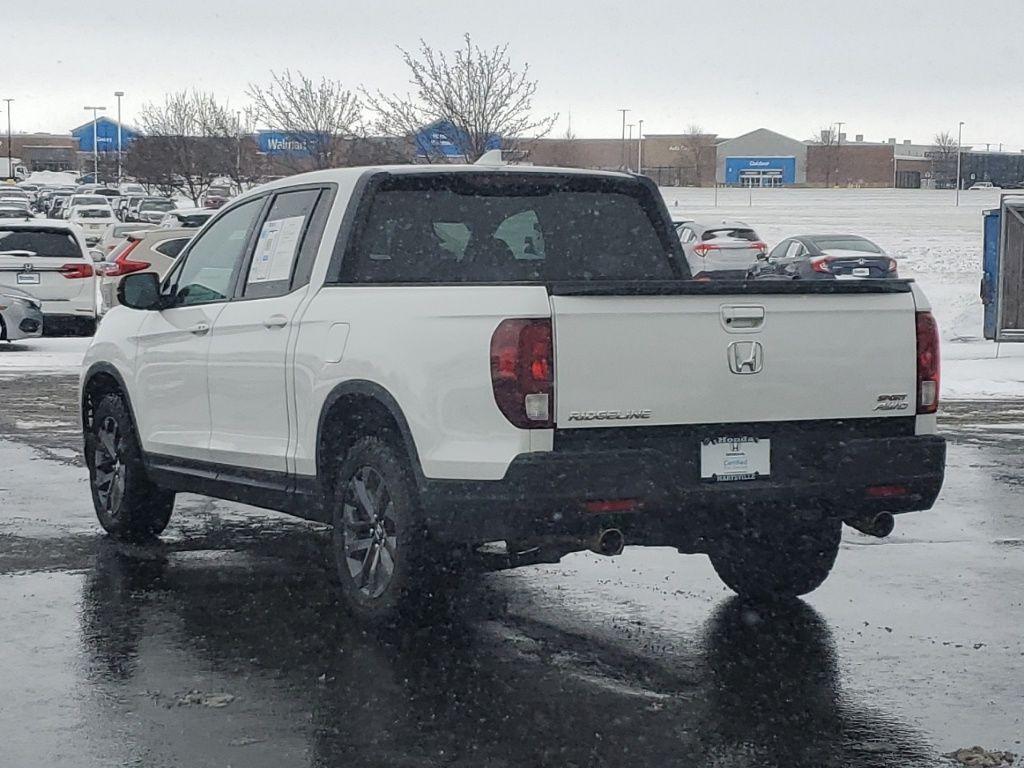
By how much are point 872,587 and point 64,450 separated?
6825 mm

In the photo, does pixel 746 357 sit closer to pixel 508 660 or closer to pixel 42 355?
pixel 508 660

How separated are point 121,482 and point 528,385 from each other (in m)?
A: 3.66

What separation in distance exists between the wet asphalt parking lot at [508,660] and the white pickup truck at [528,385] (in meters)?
0.39

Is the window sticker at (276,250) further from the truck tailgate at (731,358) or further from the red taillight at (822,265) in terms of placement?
the red taillight at (822,265)

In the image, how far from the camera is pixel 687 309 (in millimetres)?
6113

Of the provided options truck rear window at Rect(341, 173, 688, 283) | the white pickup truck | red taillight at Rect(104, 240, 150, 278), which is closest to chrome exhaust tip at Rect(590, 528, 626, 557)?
the white pickup truck

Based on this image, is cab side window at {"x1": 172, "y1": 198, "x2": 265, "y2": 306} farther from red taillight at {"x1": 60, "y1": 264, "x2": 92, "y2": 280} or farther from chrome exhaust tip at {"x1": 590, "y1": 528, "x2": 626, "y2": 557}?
red taillight at {"x1": 60, "y1": 264, "x2": 92, "y2": 280}

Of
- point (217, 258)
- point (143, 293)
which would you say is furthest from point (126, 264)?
point (217, 258)

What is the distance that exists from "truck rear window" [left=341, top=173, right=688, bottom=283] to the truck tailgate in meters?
1.34

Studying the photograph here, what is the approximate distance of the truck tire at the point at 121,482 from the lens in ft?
28.6

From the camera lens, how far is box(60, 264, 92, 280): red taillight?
76.9 feet

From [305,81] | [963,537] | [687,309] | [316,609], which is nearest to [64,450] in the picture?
[316,609]

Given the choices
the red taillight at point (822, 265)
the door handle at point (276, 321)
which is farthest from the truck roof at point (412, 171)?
the red taillight at point (822, 265)

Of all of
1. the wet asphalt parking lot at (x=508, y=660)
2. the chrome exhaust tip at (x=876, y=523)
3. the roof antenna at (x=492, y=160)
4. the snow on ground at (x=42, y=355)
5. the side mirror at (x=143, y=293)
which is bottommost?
the snow on ground at (x=42, y=355)
